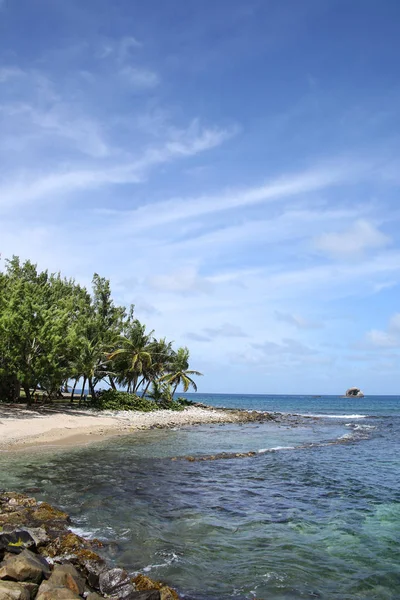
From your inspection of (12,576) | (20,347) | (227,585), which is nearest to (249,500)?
(227,585)

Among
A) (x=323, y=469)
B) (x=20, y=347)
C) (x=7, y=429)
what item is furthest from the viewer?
(x=20, y=347)

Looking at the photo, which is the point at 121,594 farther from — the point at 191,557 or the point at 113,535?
the point at 113,535

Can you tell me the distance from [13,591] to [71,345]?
111 ft

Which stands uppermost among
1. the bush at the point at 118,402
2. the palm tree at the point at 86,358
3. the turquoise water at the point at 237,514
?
the palm tree at the point at 86,358

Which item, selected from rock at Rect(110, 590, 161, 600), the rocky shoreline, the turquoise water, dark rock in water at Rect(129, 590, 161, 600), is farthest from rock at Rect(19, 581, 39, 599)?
the turquoise water

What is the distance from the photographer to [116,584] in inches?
354

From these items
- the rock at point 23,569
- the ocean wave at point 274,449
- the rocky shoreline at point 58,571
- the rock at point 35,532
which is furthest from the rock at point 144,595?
the ocean wave at point 274,449

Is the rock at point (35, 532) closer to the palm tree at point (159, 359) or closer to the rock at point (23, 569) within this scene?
the rock at point (23, 569)

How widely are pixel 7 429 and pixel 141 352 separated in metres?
28.6

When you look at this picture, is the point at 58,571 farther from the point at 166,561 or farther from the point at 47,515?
the point at 47,515

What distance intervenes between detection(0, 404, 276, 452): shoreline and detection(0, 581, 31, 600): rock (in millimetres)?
19725

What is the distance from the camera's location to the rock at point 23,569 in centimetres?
806

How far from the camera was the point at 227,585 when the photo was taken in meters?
9.66

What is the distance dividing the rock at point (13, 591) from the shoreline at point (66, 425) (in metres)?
19.7
